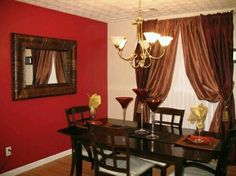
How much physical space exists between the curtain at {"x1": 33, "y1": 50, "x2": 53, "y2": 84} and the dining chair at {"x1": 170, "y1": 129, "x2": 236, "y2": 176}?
7.41 feet

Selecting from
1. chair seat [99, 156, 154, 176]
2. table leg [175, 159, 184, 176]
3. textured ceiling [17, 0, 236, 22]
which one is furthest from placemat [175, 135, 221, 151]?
textured ceiling [17, 0, 236, 22]

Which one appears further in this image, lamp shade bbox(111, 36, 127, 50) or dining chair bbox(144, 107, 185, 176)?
dining chair bbox(144, 107, 185, 176)

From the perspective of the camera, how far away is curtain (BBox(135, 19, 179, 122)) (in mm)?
4064

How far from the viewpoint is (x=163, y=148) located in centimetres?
224

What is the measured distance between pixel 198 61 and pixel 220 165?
206 cm

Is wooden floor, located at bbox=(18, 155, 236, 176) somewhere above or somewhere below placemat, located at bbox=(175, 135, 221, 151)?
below

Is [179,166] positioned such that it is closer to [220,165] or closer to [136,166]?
[220,165]

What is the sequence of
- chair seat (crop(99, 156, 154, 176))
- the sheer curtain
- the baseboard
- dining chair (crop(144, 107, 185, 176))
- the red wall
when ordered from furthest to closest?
the sheer curtain → the baseboard → the red wall → dining chair (crop(144, 107, 185, 176)) → chair seat (crop(99, 156, 154, 176))

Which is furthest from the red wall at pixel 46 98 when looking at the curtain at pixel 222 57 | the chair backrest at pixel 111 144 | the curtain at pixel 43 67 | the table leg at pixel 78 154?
the curtain at pixel 222 57

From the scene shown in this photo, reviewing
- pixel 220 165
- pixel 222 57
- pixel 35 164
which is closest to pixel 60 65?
pixel 35 164

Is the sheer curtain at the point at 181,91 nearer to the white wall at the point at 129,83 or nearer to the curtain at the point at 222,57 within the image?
the white wall at the point at 129,83

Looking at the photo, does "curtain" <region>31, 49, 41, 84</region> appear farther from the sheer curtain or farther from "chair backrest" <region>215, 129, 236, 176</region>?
"chair backrest" <region>215, 129, 236, 176</region>

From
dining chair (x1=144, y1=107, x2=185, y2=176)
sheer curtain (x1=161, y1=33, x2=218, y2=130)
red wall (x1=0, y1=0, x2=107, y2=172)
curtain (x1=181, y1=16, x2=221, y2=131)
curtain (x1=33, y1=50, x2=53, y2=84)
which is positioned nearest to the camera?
dining chair (x1=144, y1=107, x2=185, y2=176)

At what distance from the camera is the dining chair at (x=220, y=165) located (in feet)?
6.75
